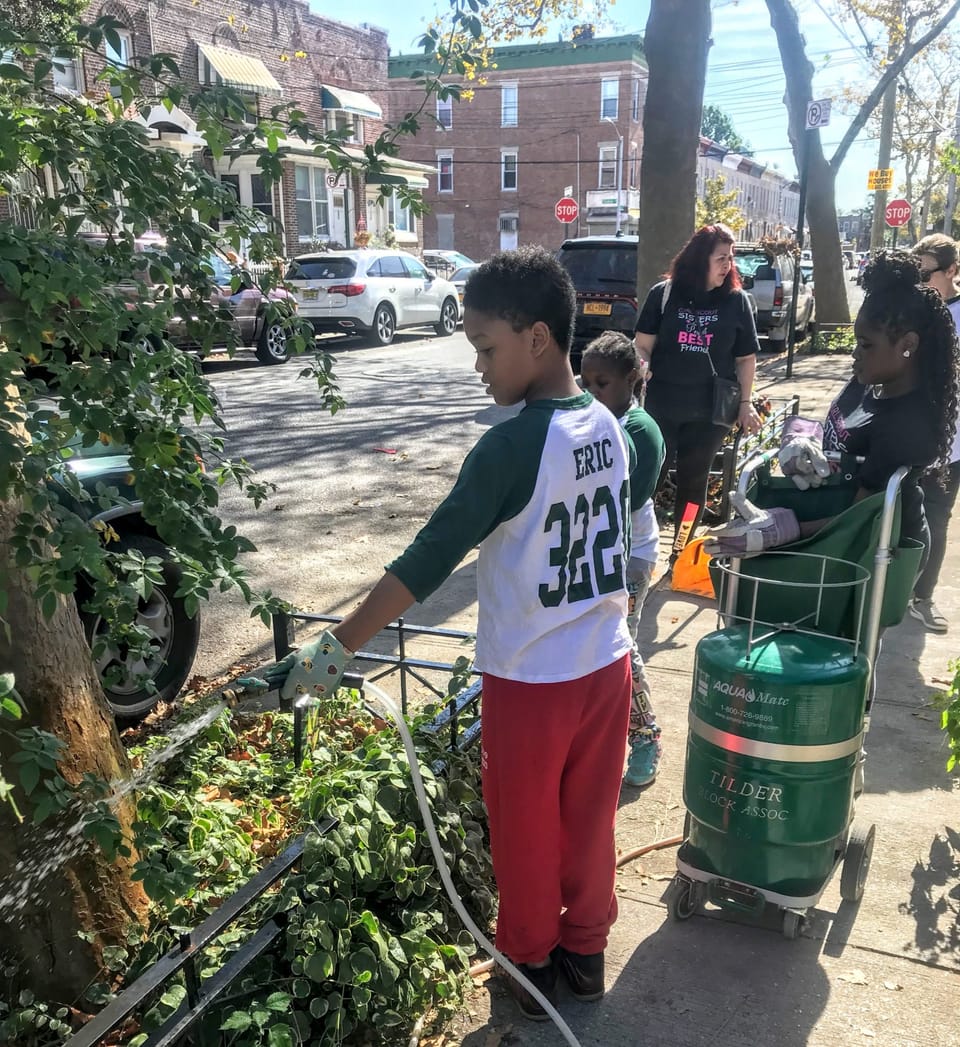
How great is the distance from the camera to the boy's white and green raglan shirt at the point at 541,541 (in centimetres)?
215

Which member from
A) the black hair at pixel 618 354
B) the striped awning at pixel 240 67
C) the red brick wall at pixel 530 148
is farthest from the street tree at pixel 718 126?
the black hair at pixel 618 354

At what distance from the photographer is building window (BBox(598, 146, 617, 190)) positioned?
4966cm

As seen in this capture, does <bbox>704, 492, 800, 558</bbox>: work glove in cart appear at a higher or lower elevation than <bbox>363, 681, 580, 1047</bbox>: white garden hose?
higher

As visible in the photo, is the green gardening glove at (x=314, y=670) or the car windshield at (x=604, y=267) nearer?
the green gardening glove at (x=314, y=670)

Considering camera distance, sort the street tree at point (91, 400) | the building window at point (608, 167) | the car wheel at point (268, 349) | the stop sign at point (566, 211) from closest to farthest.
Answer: the street tree at point (91, 400) → the car wheel at point (268, 349) → the stop sign at point (566, 211) → the building window at point (608, 167)

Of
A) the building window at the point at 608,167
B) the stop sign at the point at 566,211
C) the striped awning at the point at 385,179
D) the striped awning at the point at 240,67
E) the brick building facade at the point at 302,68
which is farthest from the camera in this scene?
the building window at the point at 608,167

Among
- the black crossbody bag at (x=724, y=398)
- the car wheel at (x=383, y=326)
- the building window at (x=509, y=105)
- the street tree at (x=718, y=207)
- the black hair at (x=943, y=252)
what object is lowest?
the car wheel at (x=383, y=326)

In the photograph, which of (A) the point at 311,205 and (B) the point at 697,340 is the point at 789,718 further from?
(A) the point at 311,205

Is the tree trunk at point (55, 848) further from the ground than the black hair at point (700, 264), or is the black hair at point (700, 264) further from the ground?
the black hair at point (700, 264)

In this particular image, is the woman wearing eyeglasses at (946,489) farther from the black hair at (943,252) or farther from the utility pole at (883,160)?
the utility pole at (883,160)

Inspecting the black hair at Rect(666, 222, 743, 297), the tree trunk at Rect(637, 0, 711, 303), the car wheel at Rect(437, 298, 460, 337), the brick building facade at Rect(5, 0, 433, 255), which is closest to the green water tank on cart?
the black hair at Rect(666, 222, 743, 297)

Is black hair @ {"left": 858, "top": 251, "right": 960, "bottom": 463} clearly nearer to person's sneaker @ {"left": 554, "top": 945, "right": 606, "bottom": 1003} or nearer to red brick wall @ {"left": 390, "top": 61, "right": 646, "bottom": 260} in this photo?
person's sneaker @ {"left": 554, "top": 945, "right": 606, "bottom": 1003}

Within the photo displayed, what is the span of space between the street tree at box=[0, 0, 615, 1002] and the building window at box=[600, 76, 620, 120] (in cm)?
5060

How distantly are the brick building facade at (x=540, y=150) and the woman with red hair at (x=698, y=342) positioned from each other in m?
44.9
